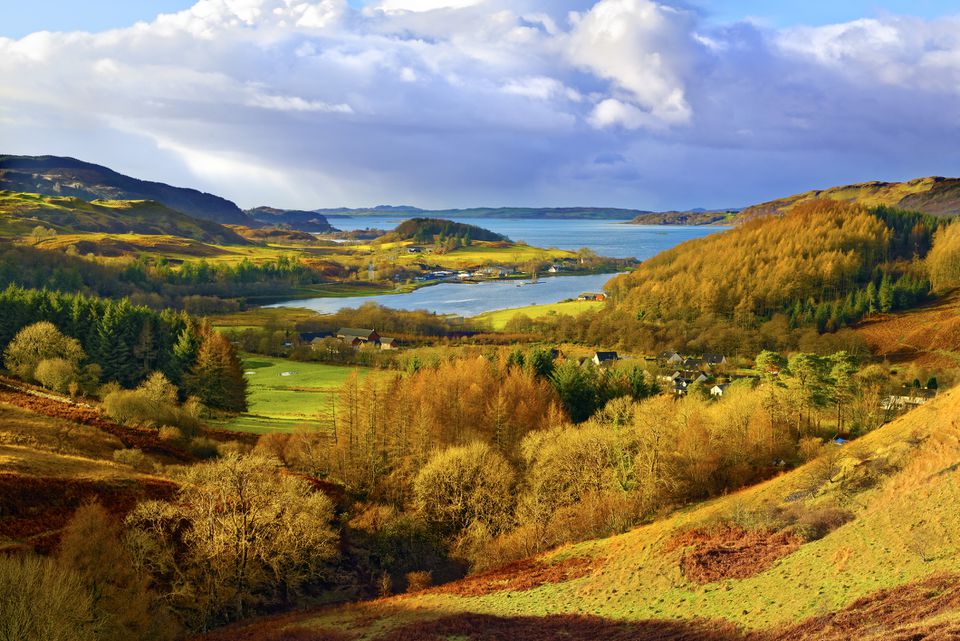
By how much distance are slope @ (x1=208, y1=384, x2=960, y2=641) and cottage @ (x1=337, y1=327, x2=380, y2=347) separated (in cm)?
7402

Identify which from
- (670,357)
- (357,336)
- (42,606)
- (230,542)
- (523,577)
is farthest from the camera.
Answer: (357,336)

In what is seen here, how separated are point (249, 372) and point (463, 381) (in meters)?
39.9

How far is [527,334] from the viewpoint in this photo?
361 ft

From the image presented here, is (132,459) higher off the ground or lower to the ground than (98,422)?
lower

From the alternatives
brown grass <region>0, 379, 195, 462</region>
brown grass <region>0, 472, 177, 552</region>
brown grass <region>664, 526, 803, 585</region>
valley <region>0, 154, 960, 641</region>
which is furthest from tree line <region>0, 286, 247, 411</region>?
brown grass <region>664, 526, 803, 585</region>

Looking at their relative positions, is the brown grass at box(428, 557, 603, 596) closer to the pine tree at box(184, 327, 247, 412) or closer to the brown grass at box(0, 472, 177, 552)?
the brown grass at box(0, 472, 177, 552)

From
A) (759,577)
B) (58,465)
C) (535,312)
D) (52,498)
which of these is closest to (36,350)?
(58,465)

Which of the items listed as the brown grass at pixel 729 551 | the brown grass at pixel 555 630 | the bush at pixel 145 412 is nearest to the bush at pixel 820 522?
the brown grass at pixel 729 551

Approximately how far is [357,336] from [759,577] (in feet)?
286

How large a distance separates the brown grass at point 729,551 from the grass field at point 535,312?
306 feet

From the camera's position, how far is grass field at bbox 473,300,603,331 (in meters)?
126

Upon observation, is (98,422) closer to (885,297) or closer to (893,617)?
(893,617)

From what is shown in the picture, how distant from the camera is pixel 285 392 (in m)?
69.5

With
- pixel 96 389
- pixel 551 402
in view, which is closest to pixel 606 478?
pixel 551 402
